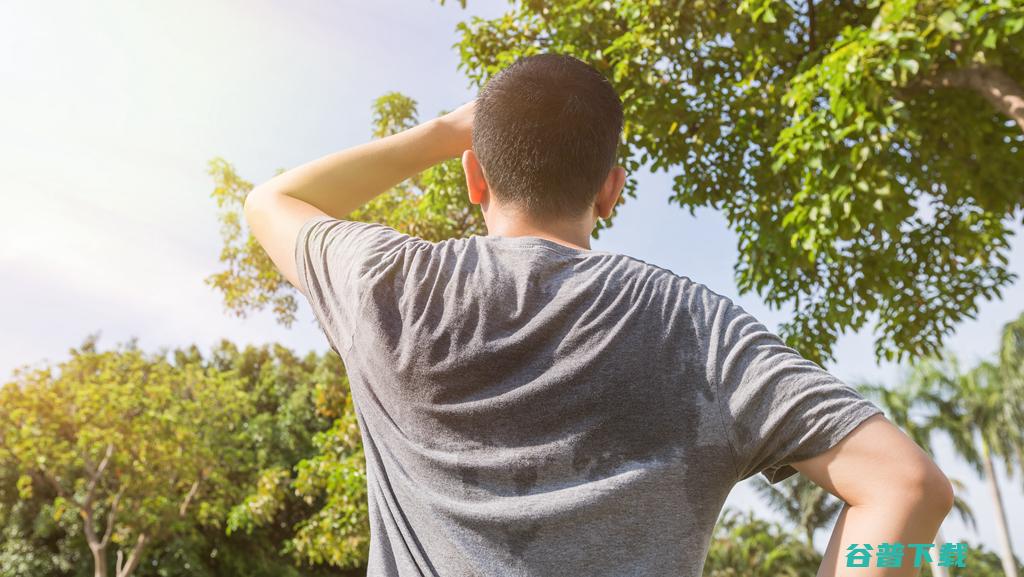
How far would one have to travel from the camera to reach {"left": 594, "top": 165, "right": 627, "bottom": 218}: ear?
4.44 ft

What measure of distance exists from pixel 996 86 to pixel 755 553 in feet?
83.3

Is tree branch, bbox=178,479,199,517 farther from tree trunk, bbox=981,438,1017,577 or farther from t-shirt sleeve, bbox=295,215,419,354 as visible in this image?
tree trunk, bbox=981,438,1017,577

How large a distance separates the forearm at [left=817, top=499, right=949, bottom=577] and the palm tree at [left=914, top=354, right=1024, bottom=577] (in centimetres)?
3130

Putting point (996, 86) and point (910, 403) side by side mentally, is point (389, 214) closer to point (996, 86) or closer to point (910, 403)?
point (996, 86)

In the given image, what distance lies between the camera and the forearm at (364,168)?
1.54 metres

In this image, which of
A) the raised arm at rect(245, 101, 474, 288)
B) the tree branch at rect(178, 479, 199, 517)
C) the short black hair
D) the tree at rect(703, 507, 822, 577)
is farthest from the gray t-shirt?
the tree at rect(703, 507, 822, 577)

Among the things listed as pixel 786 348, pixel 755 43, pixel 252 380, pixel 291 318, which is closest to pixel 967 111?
pixel 755 43

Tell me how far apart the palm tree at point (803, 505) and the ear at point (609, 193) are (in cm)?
3219

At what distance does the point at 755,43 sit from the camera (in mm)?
8352

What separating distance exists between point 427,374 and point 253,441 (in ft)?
80.3

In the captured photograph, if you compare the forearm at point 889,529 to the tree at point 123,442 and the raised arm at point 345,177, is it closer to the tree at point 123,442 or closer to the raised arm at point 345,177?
the raised arm at point 345,177

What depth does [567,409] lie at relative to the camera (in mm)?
1110

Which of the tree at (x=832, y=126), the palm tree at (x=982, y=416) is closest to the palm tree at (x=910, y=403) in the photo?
the palm tree at (x=982, y=416)

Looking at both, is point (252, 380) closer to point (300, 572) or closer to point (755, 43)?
point (300, 572)
